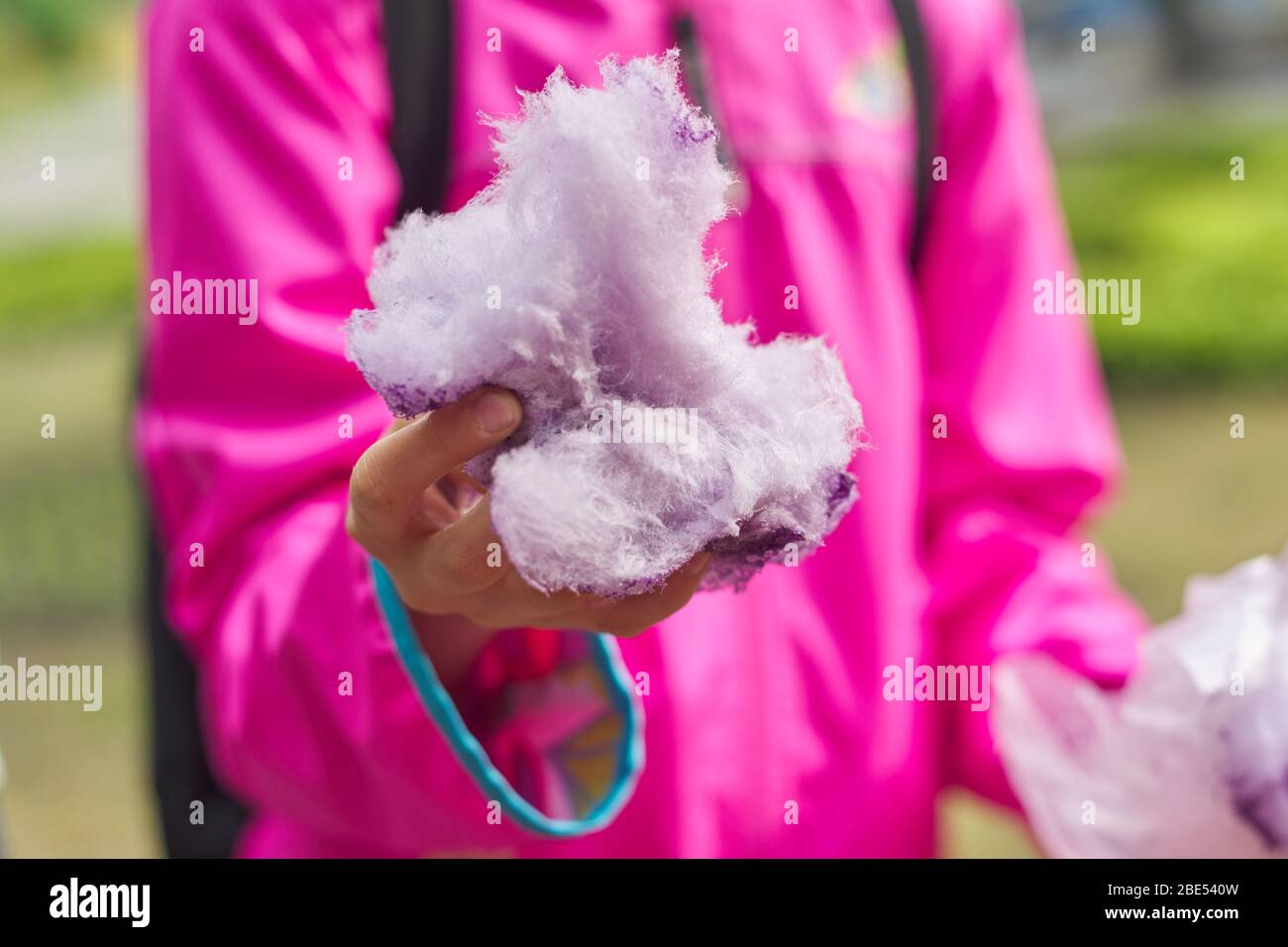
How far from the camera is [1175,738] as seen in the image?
110cm

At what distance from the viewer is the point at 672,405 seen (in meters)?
0.64

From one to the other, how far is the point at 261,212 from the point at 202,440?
20 centimetres

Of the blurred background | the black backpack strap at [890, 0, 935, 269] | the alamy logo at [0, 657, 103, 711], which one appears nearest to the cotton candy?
the black backpack strap at [890, 0, 935, 269]

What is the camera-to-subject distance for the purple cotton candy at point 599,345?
0.60m

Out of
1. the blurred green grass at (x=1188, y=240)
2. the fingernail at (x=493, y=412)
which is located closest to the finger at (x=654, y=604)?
the fingernail at (x=493, y=412)

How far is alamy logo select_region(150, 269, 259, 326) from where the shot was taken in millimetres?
1037

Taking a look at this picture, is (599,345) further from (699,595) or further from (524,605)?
(699,595)

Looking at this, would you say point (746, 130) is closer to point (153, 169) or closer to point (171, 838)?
point (153, 169)

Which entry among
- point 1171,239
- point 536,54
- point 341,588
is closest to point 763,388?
point 341,588

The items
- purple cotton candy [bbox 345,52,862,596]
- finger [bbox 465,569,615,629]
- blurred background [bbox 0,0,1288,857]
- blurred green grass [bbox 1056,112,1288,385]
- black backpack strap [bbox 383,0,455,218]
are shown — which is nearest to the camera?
purple cotton candy [bbox 345,52,862,596]

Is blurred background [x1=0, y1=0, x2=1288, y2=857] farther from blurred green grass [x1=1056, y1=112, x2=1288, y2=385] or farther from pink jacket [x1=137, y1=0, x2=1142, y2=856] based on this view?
pink jacket [x1=137, y1=0, x2=1142, y2=856]

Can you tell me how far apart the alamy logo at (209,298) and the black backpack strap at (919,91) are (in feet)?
2.22

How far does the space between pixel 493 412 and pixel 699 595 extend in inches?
22.5

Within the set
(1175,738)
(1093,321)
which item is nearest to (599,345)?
(1175,738)
